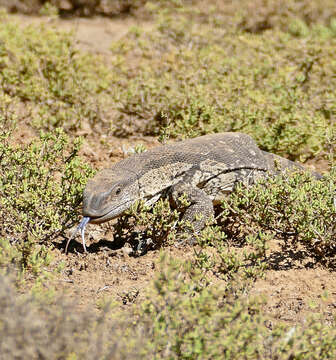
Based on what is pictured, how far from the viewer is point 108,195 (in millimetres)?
3955

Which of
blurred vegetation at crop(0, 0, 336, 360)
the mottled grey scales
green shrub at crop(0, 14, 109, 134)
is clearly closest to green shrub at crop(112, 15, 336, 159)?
blurred vegetation at crop(0, 0, 336, 360)

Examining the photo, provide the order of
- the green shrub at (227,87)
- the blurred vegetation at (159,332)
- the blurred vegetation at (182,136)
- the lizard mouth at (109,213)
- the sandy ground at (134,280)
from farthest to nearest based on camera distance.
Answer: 1. the green shrub at (227,87)
2. the lizard mouth at (109,213)
3. the sandy ground at (134,280)
4. the blurred vegetation at (182,136)
5. the blurred vegetation at (159,332)

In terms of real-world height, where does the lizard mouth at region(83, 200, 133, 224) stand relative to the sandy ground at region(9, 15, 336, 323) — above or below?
above

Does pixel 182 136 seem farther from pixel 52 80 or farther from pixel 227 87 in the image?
pixel 52 80

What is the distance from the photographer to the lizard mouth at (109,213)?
3.86m

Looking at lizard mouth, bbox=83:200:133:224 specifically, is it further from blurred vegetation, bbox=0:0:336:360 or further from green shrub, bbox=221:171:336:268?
green shrub, bbox=221:171:336:268

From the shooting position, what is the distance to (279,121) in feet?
19.0

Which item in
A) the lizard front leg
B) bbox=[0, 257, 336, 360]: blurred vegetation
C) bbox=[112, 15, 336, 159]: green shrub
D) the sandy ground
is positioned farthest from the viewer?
bbox=[112, 15, 336, 159]: green shrub

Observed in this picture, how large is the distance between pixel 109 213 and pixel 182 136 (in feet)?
5.69

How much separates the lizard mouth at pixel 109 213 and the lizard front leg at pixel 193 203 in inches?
17.8

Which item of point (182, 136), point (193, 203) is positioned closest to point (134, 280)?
point (193, 203)

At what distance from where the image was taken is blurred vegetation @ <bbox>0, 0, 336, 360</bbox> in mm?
2758

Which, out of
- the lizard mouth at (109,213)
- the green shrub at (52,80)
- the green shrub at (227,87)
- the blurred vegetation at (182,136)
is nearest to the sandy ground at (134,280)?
the blurred vegetation at (182,136)

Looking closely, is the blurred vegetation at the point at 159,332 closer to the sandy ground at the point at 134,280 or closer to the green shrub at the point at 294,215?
the sandy ground at the point at 134,280
